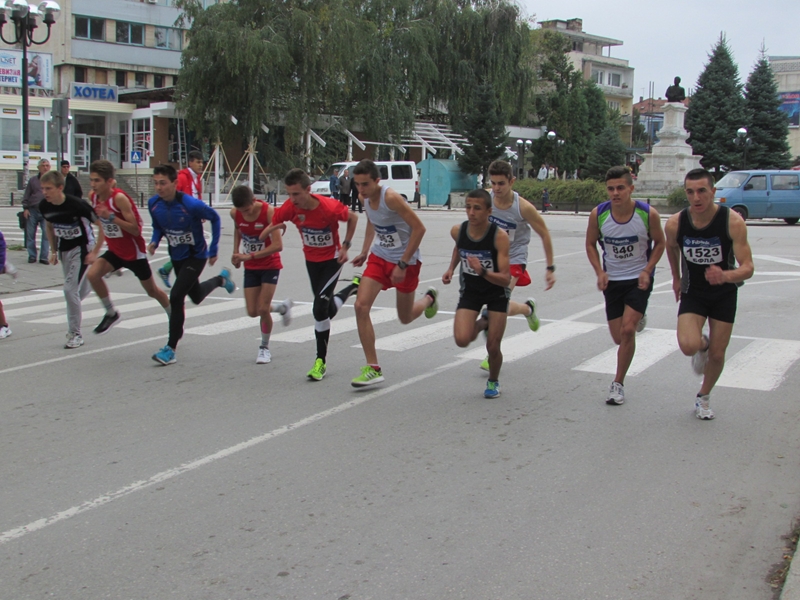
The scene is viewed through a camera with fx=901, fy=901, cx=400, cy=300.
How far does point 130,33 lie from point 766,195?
135 feet

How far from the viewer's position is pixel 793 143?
89.6 metres

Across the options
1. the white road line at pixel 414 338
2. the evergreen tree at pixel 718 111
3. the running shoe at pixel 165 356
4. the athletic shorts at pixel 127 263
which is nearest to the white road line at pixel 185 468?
the white road line at pixel 414 338

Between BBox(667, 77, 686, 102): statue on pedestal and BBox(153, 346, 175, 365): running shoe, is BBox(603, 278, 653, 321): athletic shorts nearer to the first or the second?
BBox(153, 346, 175, 365): running shoe

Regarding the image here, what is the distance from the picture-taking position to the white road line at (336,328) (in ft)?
31.6

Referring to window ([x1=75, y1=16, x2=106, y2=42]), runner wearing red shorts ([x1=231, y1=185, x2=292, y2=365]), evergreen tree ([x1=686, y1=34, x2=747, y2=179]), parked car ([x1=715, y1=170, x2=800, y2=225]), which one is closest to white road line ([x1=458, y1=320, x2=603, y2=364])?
runner wearing red shorts ([x1=231, y1=185, x2=292, y2=365])

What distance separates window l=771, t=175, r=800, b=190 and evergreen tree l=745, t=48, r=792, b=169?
26933 millimetres

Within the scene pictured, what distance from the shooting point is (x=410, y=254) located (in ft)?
23.8

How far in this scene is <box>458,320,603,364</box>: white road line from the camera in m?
8.80

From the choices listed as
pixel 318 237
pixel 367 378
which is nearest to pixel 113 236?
pixel 318 237

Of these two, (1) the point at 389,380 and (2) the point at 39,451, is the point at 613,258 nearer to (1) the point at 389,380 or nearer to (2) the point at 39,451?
(1) the point at 389,380

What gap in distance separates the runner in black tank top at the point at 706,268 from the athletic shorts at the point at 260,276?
3.68m

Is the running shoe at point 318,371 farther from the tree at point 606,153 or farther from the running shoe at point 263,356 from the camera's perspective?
the tree at point 606,153

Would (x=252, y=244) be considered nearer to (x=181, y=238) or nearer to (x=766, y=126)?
(x=181, y=238)

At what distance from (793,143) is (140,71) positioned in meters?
64.4
